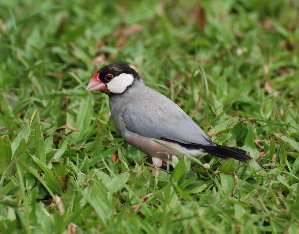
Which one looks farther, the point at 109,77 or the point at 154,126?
the point at 109,77

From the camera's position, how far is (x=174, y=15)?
6.01 m

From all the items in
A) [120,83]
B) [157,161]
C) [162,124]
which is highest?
[120,83]

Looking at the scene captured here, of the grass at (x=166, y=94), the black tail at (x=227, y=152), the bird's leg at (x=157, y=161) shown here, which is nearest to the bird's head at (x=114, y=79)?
the grass at (x=166, y=94)

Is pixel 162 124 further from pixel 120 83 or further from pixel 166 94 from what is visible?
pixel 166 94

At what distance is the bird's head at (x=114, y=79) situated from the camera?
3.48m

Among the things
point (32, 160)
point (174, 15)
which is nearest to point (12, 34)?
point (174, 15)

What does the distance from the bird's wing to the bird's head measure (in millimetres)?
226

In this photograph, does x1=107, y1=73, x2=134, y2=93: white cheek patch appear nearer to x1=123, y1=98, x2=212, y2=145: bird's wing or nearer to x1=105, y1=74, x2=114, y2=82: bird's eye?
x1=105, y1=74, x2=114, y2=82: bird's eye

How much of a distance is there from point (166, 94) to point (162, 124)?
1037 millimetres

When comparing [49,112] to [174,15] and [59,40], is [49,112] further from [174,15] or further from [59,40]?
[174,15]

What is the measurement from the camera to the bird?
3.23 metres

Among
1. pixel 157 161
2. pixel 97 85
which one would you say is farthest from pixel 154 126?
pixel 97 85

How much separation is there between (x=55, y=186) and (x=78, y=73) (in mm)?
1854

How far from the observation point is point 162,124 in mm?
3270
